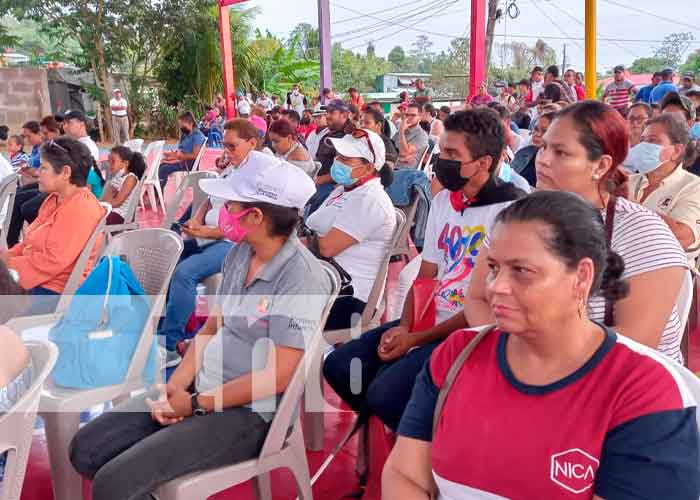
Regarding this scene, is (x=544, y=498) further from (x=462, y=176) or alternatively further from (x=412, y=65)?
(x=412, y=65)

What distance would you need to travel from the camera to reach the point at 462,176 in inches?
95.8

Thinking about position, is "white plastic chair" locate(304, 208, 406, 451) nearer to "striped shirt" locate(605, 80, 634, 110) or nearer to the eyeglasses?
the eyeglasses

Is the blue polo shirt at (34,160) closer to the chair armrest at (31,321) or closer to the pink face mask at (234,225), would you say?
the chair armrest at (31,321)

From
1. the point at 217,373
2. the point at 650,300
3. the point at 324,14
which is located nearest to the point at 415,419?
the point at 650,300

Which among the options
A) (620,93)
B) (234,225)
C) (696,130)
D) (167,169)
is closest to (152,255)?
(234,225)

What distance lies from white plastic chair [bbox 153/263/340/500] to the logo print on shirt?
90 cm

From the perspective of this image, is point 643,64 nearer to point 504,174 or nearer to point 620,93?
point 620,93

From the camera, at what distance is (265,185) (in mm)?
2125

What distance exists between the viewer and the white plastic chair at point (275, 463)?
1754mm

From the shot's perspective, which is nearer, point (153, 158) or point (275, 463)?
point (275, 463)

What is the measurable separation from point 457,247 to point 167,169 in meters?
7.43

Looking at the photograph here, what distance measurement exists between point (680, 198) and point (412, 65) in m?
53.4

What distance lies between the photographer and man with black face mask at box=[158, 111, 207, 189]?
8.79m

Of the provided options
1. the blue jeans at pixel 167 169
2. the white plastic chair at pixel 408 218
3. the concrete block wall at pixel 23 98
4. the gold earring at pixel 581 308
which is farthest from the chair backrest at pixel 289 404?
the concrete block wall at pixel 23 98
